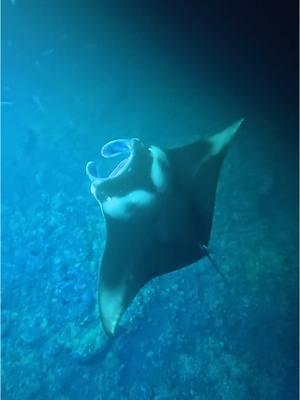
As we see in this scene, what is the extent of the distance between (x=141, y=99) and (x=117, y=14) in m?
1.58

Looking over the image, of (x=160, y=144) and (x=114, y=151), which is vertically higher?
(x=114, y=151)

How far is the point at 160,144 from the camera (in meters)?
5.75

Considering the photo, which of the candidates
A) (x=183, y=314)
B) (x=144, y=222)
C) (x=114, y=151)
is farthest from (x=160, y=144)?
(x=144, y=222)

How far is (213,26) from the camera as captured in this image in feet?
19.4

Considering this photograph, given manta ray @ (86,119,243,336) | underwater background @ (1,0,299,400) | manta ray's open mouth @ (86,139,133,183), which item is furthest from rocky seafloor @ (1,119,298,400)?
manta ray's open mouth @ (86,139,133,183)

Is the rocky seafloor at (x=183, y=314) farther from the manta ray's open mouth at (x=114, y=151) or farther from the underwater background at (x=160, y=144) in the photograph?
the manta ray's open mouth at (x=114, y=151)

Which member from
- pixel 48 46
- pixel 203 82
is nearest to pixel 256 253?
pixel 203 82

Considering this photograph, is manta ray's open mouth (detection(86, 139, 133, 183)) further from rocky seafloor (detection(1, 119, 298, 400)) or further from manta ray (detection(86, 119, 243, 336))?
rocky seafloor (detection(1, 119, 298, 400))

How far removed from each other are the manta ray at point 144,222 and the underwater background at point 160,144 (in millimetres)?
1530

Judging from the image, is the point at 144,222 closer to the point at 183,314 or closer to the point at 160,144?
the point at 183,314

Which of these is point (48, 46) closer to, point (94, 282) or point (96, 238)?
point (96, 238)

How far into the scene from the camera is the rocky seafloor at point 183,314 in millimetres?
3660

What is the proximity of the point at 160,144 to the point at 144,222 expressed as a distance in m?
3.31

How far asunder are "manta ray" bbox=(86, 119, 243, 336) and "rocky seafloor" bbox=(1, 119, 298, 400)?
1.48m
